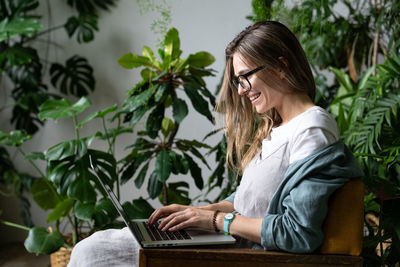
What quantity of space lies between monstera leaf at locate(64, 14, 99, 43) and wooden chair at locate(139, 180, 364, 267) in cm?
249

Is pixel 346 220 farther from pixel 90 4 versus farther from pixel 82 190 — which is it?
pixel 90 4

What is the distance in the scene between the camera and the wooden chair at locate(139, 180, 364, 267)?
1.01 meters

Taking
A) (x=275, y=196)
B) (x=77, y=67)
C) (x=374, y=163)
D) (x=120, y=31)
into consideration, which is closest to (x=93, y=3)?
(x=120, y=31)

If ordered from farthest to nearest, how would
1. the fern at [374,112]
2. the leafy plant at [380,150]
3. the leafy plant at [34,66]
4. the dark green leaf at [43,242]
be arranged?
the leafy plant at [34,66] → the dark green leaf at [43,242] → the fern at [374,112] → the leafy plant at [380,150]

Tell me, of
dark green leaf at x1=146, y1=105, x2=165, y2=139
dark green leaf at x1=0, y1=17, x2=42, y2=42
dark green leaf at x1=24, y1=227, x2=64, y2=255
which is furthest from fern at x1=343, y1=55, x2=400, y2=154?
dark green leaf at x1=0, y1=17, x2=42, y2=42

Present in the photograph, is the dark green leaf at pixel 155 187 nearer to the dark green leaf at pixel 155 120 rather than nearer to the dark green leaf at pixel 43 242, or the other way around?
the dark green leaf at pixel 155 120

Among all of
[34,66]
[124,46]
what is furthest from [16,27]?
[124,46]

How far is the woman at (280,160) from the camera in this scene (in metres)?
1.04

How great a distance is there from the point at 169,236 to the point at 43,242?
1449mm

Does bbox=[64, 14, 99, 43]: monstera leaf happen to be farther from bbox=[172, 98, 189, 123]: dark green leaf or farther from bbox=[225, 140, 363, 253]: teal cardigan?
bbox=[225, 140, 363, 253]: teal cardigan

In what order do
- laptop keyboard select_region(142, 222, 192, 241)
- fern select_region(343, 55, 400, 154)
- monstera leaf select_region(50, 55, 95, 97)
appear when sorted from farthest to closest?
monstera leaf select_region(50, 55, 95, 97) → fern select_region(343, 55, 400, 154) → laptop keyboard select_region(142, 222, 192, 241)

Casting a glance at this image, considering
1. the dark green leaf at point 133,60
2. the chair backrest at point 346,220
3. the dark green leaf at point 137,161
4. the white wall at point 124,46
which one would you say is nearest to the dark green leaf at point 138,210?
the dark green leaf at point 137,161

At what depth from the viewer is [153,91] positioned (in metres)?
2.16

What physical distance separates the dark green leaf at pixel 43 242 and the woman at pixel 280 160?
1276 millimetres
